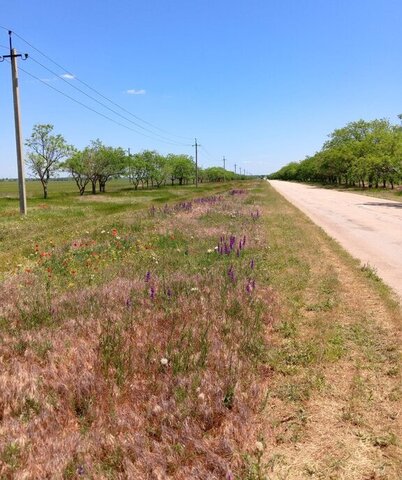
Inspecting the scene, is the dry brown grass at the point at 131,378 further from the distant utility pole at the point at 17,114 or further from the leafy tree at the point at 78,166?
the leafy tree at the point at 78,166

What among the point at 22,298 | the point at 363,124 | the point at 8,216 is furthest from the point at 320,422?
the point at 363,124

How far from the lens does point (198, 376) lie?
12.5 feet

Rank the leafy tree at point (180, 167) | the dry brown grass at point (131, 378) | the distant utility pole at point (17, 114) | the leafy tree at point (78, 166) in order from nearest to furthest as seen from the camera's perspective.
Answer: the dry brown grass at point (131, 378) < the distant utility pole at point (17, 114) < the leafy tree at point (78, 166) < the leafy tree at point (180, 167)

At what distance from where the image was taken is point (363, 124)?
90.6 metres

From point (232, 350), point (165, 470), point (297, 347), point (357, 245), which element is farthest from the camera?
point (357, 245)

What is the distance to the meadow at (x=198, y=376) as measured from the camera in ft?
9.43

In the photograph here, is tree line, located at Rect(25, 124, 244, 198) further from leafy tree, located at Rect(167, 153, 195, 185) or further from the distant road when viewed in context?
the distant road

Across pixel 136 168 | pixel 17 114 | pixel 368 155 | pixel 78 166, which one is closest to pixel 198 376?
pixel 17 114

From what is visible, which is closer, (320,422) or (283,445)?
(283,445)

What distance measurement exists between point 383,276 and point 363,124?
94.0 metres

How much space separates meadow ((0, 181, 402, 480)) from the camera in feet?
9.43

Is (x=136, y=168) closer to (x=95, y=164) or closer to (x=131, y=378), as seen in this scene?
(x=95, y=164)

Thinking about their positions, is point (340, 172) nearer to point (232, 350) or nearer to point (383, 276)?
point (383, 276)

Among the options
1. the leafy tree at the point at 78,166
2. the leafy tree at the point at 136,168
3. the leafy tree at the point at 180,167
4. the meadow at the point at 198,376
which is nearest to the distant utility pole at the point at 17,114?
the meadow at the point at 198,376
